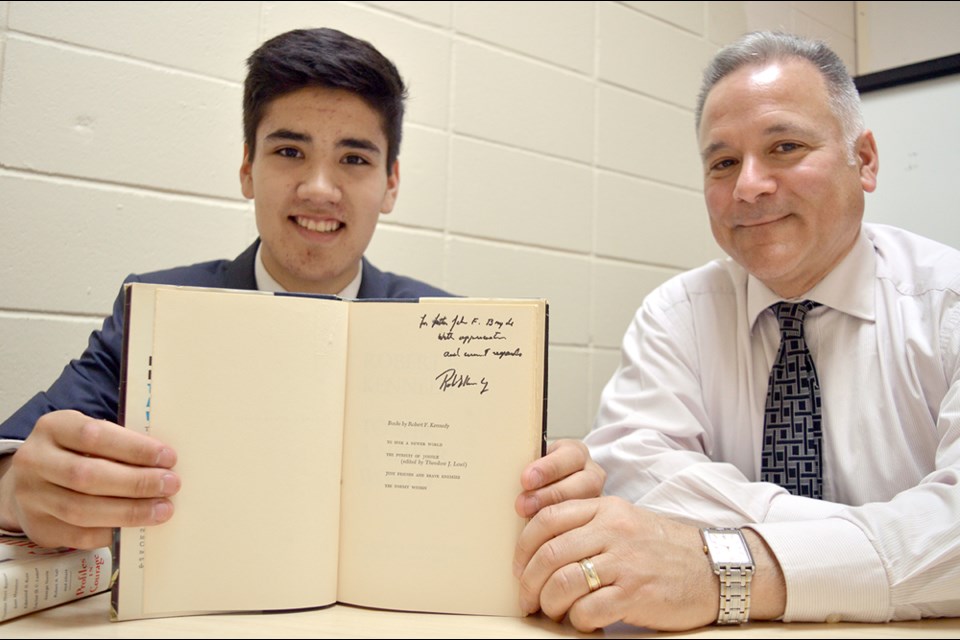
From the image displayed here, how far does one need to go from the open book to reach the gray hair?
0.81 metres

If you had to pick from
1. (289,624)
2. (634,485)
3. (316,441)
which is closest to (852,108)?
(634,485)

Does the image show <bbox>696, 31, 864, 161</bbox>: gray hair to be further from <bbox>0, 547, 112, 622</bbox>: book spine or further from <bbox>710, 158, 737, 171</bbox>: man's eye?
<bbox>0, 547, 112, 622</bbox>: book spine

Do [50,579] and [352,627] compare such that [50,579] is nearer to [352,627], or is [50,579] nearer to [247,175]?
[352,627]

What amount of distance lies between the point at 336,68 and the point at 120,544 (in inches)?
33.8

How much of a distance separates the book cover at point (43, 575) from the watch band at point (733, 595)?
72 cm

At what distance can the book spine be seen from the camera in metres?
0.76

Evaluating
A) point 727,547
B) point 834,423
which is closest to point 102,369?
point 727,547

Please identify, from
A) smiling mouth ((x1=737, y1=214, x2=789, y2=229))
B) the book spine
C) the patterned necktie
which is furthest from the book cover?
smiling mouth ((x1=737, y1=214, x2=789, y2=229))

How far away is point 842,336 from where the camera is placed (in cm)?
121

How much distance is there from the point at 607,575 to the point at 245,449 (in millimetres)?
398

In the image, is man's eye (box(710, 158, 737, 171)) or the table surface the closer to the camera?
the table surface

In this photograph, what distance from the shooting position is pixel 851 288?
123 centimetres

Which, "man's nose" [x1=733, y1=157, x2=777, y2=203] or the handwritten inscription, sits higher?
"man's nose" [x1=733, y1=157, x2=777, y2=203]

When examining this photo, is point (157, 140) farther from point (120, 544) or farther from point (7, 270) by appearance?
point (120, 544)
